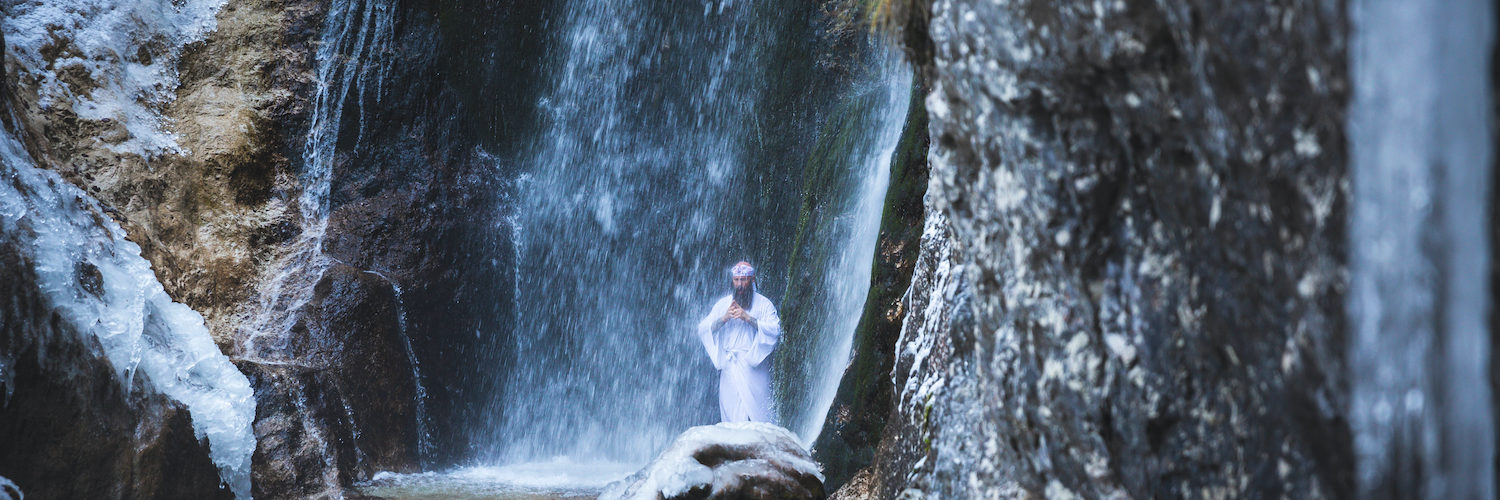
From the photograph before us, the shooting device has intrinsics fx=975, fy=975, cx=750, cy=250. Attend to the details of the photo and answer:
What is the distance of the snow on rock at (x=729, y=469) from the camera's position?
4633 mm

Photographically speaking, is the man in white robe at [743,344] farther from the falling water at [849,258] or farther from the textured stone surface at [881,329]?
the textured stone surface at [881,329]

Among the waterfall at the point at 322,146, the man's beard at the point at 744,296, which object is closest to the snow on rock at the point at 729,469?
the man's beard at the point at 744,296

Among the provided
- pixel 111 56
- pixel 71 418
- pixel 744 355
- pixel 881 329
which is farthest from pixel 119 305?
pixel 881 329

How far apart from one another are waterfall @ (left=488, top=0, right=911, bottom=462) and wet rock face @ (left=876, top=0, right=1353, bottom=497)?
7.23 meters

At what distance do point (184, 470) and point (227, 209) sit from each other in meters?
2.81

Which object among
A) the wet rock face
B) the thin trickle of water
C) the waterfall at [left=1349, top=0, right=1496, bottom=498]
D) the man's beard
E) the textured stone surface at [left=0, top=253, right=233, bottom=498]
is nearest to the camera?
the waterfall at [left=1349, top=0, right=1496, bottom=498]

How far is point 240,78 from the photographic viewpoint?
838 centimetres

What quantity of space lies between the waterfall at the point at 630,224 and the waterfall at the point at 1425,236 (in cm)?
864

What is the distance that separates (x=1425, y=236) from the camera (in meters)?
1.58

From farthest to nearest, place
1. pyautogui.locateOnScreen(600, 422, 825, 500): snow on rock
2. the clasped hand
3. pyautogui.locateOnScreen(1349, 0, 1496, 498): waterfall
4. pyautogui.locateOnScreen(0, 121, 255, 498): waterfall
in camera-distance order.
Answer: the clasped hand < pyautogui.locateOnScreen(0, 121, 255, 498): waterfall < pyautogui.locateOnScreen(600, 422, 825, 500): snow on rock < pyautogui.locateOnScreen(1349, 0, 1496, 498): waterfall

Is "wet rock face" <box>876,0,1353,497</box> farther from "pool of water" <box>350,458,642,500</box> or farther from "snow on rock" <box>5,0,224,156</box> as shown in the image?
"snow on rock" <box>5,0,224,156</box>

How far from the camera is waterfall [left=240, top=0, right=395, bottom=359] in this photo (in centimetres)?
786

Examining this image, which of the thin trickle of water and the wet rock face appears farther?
the thin trickle of water

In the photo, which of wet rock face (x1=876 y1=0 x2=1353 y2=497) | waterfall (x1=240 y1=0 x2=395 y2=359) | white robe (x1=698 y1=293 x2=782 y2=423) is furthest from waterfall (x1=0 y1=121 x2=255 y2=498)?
wet rock face (x1=876 y1=0 x2=1353 y2=497)
